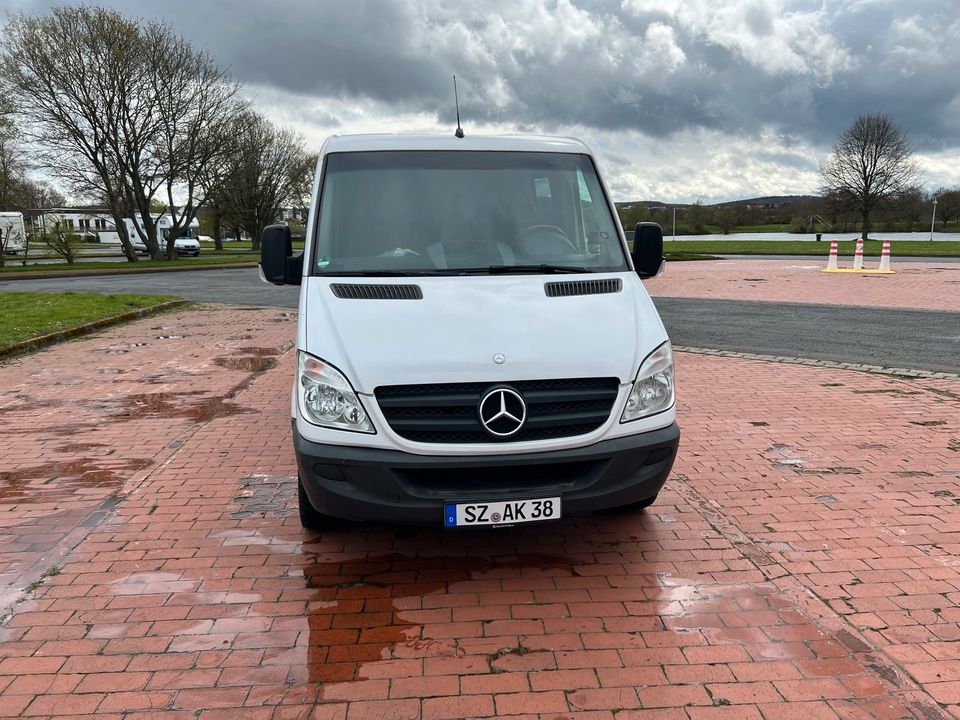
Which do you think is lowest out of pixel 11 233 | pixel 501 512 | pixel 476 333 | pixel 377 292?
pixel 501 512

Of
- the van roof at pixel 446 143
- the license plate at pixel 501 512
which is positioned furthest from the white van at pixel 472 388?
the van roof at pixel 446 143

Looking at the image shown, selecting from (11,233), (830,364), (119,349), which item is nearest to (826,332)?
(830,364)

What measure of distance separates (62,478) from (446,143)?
3.64 metres

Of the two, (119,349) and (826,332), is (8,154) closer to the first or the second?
(119,349)

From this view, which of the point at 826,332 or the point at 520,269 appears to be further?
the point at 826,332

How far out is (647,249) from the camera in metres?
4.84

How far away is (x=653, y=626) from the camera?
333 centimetres

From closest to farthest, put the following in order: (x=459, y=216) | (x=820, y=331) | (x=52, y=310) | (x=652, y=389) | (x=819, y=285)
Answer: (x=652, y=389), (x=459, y=216), (x=820, y=331), (x=52, y=310), (x=819, y=285)

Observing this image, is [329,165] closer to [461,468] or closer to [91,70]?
[461,468]

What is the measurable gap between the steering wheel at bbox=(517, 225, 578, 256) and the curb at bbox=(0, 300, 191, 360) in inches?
357

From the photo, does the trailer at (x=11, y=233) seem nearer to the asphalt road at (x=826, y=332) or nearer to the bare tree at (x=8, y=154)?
the bare tree at (x=8, y=154)

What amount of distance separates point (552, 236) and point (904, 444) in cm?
355

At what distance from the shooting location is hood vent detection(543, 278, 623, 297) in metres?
4.01

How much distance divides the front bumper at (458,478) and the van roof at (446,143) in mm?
2072
